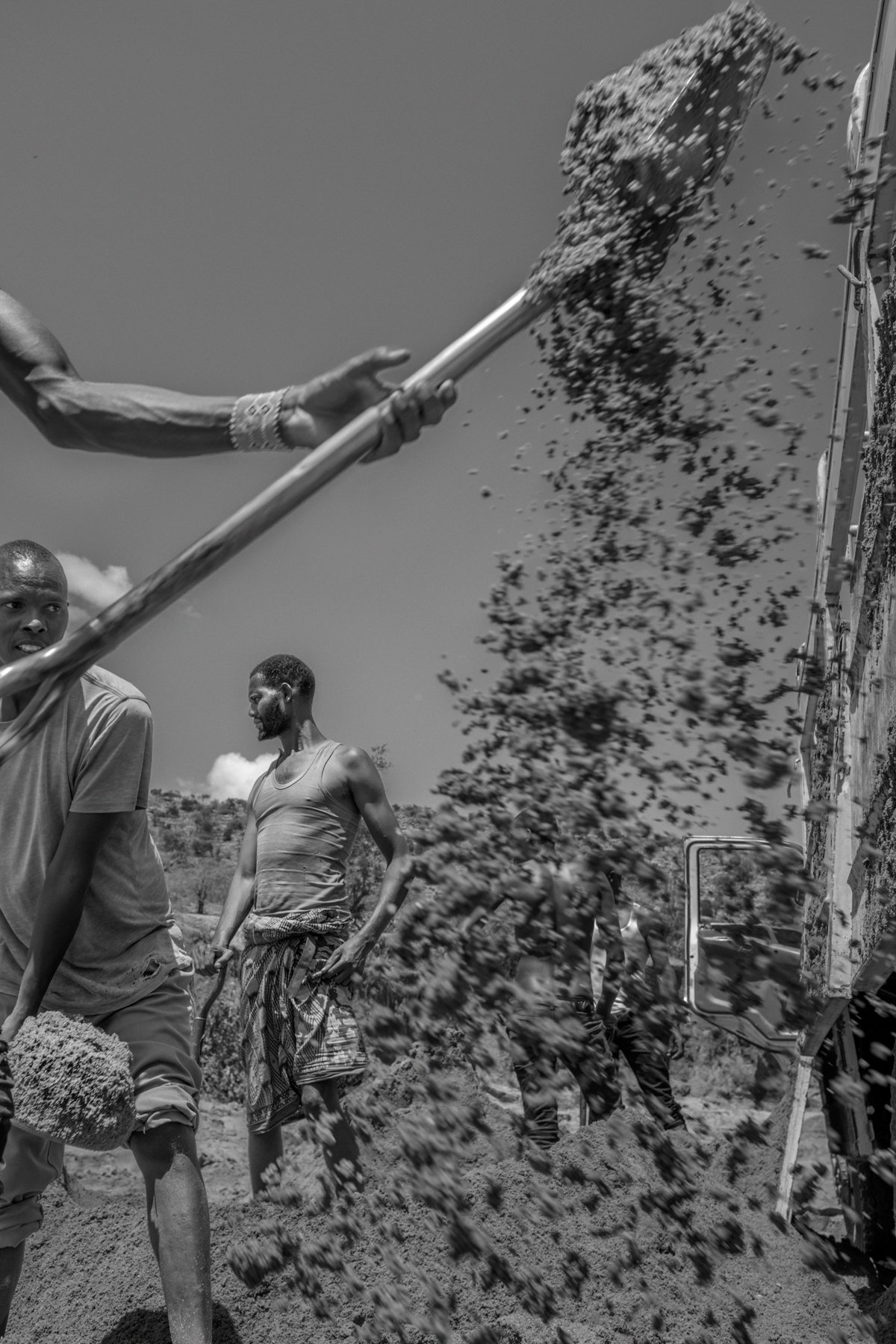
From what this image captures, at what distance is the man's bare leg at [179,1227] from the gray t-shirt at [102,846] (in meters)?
0.34

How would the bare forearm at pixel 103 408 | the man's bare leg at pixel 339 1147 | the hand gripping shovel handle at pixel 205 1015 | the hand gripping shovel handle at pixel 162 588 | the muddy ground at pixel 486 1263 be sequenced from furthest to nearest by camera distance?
1. the hand gripping shovel handle at pixel 205 1015
2. the man's bare leg at pixel 339 1147
3. the muddy ground at pixel 486 1263
4. the bare forearm at pixel 103 408
5. the hand gripping shovel handle at pixel 162 588

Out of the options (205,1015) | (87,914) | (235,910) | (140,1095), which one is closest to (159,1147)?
(140,1095)

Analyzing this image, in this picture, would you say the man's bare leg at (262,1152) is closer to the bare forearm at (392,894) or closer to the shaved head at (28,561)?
the bare forearm at (392,894)

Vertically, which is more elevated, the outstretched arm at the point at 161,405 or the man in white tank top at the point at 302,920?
the outstretched arm at the point at 161,405

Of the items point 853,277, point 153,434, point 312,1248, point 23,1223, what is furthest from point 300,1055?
point 853,277

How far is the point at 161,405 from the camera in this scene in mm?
1942

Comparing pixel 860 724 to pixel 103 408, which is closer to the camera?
pixel 103 408

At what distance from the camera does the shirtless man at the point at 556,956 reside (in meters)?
2.96

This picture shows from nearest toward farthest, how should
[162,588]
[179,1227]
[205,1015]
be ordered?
1. [162,588]
2. [179,1227]
3. [205,1015]

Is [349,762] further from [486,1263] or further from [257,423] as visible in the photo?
[257,423]

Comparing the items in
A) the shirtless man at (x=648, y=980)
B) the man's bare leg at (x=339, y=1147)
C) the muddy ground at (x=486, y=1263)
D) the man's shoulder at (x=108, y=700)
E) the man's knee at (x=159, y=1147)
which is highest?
the man's shoulder at (x=108, y=700)

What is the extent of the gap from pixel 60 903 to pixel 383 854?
1.36 meters

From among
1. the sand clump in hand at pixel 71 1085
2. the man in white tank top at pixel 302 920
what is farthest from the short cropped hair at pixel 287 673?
the sand clump in hand at pixel 71 1085

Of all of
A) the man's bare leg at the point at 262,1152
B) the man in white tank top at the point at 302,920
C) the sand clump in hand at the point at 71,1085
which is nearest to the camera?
the sand clump in hand at the point at 71,1085
